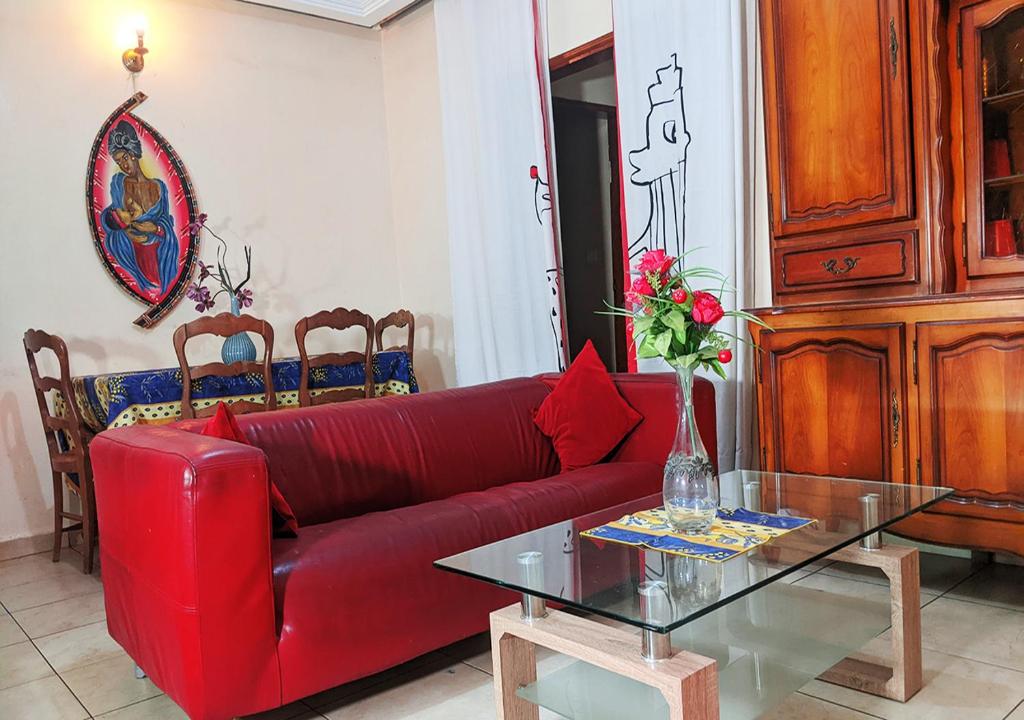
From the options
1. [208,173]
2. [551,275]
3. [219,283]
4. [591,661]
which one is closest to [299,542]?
[591,661]

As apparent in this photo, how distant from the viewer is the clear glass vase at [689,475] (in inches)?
68.6

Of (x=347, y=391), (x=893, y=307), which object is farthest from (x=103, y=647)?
(x=893, y=307)

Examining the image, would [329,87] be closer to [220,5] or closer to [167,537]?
[220,5]

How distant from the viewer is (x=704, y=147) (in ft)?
11.2

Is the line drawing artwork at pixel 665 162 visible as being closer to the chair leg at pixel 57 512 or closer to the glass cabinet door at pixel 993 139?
the glass cabinet door at pixel 993 139

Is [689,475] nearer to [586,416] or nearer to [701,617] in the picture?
[701,617]

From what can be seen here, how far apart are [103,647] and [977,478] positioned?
8.56ft

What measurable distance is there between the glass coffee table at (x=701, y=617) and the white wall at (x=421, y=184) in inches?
124

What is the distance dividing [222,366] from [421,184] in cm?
206

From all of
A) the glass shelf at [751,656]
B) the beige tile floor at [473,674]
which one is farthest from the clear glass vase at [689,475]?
the beige tile floor at [473,674]

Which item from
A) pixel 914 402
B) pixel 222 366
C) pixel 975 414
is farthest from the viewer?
pixel 222 366

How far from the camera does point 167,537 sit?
1.87 metres

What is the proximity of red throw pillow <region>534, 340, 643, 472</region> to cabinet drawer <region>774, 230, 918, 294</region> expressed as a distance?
679mm

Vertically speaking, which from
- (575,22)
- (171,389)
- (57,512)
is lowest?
(57,512)
